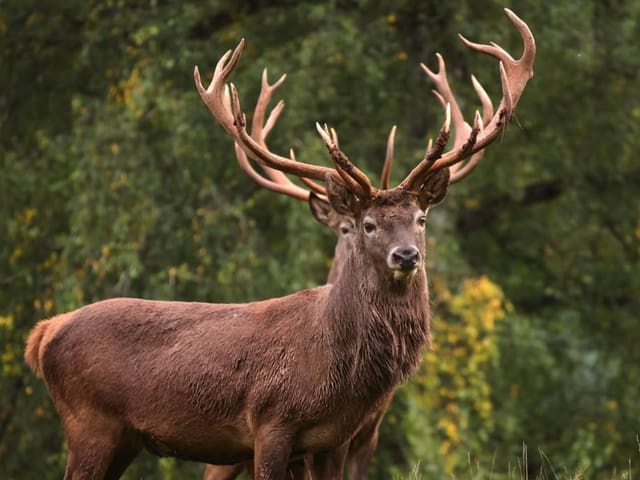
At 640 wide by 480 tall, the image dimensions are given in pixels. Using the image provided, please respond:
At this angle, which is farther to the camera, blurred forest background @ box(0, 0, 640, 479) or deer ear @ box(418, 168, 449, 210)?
blurred forest background @ box(0, 0, 640, 479)

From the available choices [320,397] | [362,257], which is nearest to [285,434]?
[320,397]

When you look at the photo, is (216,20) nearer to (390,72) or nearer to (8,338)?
(390,72)

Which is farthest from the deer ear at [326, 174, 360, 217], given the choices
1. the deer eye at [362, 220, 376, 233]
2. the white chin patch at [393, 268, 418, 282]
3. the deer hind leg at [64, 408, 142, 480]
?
the deer hind leg at [64, 408, 142, 480]

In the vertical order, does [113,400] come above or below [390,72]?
above

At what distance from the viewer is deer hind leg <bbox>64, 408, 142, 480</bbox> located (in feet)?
25.2

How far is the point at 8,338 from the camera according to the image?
45.7ft

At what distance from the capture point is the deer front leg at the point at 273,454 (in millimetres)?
7297

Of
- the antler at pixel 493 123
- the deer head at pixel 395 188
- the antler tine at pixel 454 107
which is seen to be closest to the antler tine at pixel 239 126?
the deer head at pixel 395 188

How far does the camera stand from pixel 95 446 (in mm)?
7695

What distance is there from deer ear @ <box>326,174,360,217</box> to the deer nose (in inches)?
19.4

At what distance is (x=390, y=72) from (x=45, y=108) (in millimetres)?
3474

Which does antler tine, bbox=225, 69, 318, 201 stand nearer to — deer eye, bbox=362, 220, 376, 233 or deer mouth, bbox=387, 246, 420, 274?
deer eye, bbox=362, 220, 376, 233

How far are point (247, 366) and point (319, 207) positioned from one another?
10.9ft

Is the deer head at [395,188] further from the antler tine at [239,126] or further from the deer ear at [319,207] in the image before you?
the deer ear at [319,207]
